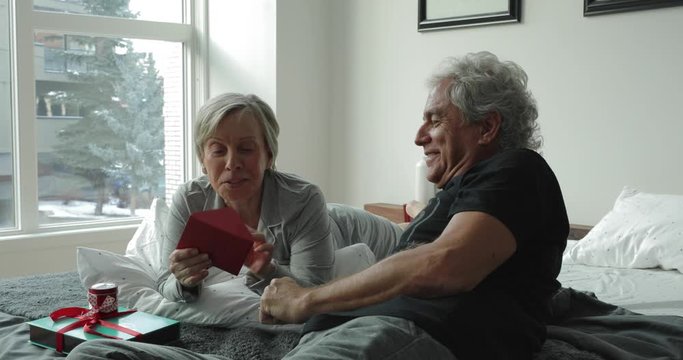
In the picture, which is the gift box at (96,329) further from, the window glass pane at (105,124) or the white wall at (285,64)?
the white wall at (285,64)

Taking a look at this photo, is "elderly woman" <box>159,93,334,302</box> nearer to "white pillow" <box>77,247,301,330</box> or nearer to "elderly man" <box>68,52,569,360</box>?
"white pillow" <box>77,247,301,330</box>

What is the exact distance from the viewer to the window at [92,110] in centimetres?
344

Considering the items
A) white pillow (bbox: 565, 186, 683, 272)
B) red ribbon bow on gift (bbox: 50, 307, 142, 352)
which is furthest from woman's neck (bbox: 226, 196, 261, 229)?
white pillow (bbox: 565, 186, 683, 272)

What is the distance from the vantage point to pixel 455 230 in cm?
126

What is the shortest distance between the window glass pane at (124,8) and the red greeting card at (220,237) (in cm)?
251

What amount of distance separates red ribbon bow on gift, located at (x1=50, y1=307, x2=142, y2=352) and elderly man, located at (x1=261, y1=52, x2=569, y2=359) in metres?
0.30

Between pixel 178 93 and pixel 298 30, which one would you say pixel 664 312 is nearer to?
pixel 298 30

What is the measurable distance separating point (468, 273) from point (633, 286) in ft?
3.63

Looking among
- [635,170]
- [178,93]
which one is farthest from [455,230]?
[178,93]

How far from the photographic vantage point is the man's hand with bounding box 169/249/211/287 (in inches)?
60.1

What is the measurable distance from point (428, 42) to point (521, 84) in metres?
2.09

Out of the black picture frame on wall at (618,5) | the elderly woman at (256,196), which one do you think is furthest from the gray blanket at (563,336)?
the black picture frame on wall at (618,5)

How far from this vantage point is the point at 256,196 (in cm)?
180

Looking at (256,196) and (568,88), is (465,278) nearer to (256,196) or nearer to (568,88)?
(256,196)
